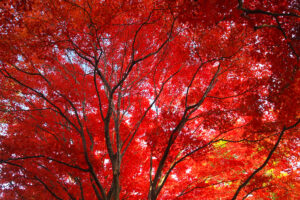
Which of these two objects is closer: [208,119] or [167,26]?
[208,119]

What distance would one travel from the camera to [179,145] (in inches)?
269

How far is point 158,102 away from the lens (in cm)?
810

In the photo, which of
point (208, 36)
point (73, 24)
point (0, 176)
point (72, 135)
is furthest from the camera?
point (0, 176)

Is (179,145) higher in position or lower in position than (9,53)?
lower

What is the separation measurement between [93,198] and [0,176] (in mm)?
5506

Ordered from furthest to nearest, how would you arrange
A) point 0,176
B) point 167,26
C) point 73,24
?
point 0,176, point 167,26, point 73,24

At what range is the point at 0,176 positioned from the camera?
9.41 meters

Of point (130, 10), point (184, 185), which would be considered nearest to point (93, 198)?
point (184, 185)

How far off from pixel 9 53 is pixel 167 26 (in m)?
6.46

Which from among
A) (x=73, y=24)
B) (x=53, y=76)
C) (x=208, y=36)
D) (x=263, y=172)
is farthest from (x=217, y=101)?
(x=53, y=76)

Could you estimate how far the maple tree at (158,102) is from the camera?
5.12 meters

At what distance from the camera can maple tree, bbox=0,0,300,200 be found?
5117 mm

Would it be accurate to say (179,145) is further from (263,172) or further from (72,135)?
(72,135)

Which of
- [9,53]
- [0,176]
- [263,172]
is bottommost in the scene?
[263,172]
